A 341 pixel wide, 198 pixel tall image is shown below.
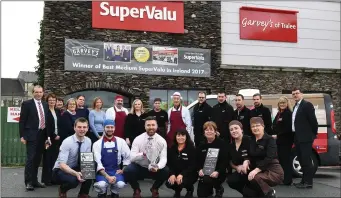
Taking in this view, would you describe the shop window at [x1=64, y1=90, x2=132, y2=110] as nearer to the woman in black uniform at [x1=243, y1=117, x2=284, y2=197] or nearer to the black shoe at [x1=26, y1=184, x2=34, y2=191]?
the black shoe at [x1=26, y1=184, x2=34, y2=191]

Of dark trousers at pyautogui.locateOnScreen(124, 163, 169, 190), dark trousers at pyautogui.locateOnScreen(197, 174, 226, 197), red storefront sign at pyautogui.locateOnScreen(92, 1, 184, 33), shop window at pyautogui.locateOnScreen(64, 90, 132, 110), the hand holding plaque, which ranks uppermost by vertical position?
red storefront sign at pyautogui.locateOnScreen(92, 1, 184, 33)

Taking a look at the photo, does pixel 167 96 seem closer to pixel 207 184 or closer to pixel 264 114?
pixel 264 114

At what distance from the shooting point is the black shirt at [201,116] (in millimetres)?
8141

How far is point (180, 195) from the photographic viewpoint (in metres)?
6.41

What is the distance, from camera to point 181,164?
6.01 metres

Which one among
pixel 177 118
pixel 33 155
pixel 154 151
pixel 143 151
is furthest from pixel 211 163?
pixel 33 155

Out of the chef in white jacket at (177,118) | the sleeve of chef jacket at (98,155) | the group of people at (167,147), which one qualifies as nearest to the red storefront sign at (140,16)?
the group of people at (167,147)

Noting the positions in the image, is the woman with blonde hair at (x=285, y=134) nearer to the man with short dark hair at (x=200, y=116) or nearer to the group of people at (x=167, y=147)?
the group of people at (x=167, y=147)

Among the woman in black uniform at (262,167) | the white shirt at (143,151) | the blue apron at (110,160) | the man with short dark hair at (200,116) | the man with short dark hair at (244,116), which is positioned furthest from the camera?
the man with short dark hair at (200,116)

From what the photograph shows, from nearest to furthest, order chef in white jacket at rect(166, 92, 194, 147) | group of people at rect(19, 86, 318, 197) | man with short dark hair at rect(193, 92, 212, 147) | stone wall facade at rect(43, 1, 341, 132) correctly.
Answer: group of people at rect(19, 86, 318, 197)
chef in white jacket at rect(166, 92, 194, 147)
man with short dark hair at rect(193, 92, 212, 147)
stone wall facade at rect(43, 1, 341, 132)

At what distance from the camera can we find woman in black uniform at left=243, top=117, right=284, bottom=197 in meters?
5.24

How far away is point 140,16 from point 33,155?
10.3m

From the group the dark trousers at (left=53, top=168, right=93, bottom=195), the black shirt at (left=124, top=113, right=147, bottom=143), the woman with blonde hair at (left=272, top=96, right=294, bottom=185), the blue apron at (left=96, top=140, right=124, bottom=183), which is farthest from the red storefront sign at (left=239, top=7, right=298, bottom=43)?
the dark trousers at (left=53, top=168, right=93, bottom=195)

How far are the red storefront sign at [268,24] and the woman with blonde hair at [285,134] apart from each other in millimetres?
10262
